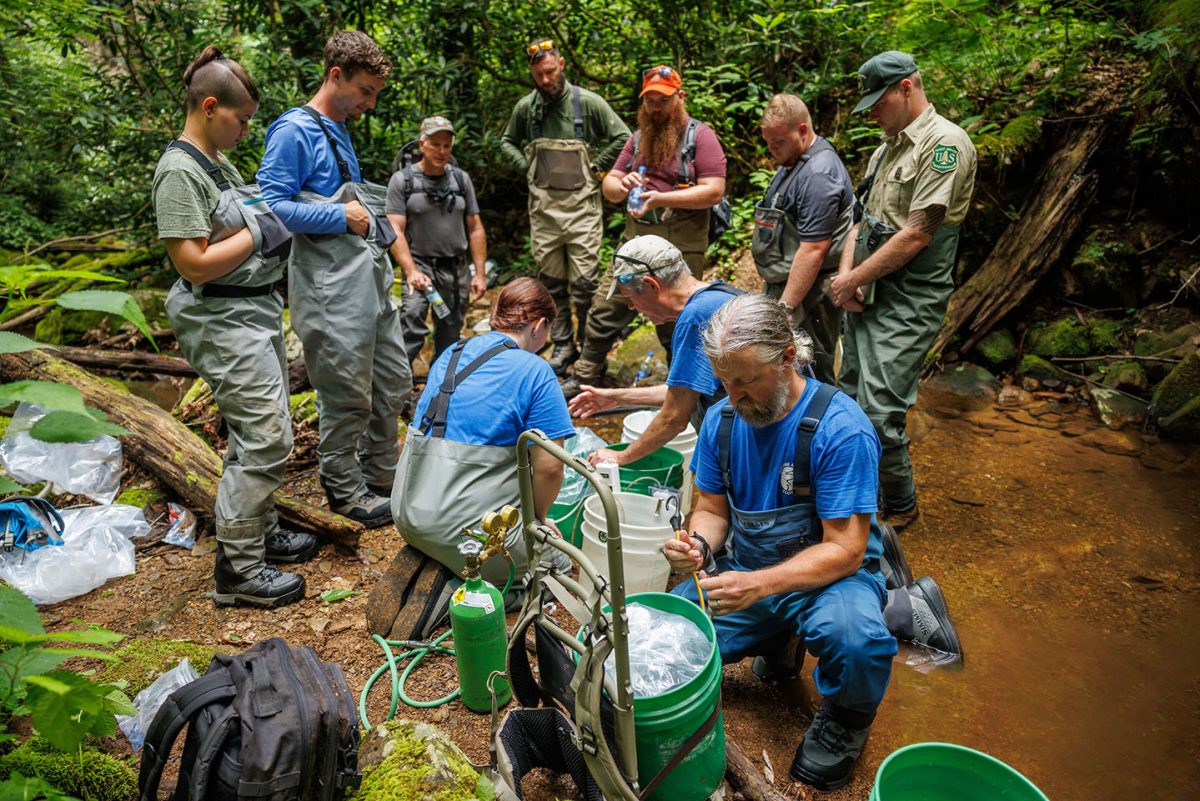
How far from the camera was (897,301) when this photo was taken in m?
3.99

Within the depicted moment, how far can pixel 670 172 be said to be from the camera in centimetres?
512

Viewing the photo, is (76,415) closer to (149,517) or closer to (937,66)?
(149,517)

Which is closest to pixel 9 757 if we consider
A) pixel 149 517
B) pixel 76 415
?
pixel 76 415

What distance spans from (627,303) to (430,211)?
1.68 m

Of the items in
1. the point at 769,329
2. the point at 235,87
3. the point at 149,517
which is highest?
the point at 235,87

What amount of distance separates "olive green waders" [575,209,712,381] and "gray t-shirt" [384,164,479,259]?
4.14 feet

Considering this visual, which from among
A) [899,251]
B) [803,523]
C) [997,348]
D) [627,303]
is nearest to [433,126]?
[627,303]

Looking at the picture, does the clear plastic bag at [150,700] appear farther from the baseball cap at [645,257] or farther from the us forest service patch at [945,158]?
the us forest service patch at [945,158]

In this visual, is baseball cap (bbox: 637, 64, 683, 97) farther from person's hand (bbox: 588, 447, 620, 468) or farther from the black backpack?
the black backpack

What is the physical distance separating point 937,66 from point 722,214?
3372mm

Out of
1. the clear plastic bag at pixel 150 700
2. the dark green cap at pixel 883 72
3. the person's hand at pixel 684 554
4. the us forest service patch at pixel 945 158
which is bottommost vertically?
the clear plastic bag at pixel 150 700

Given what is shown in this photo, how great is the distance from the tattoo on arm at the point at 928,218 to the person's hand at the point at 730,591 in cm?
226

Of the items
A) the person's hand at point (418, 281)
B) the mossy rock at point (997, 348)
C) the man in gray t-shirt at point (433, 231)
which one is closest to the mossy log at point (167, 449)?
the man in gray t-shirt at point (433, 231)

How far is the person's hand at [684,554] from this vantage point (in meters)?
2.39
